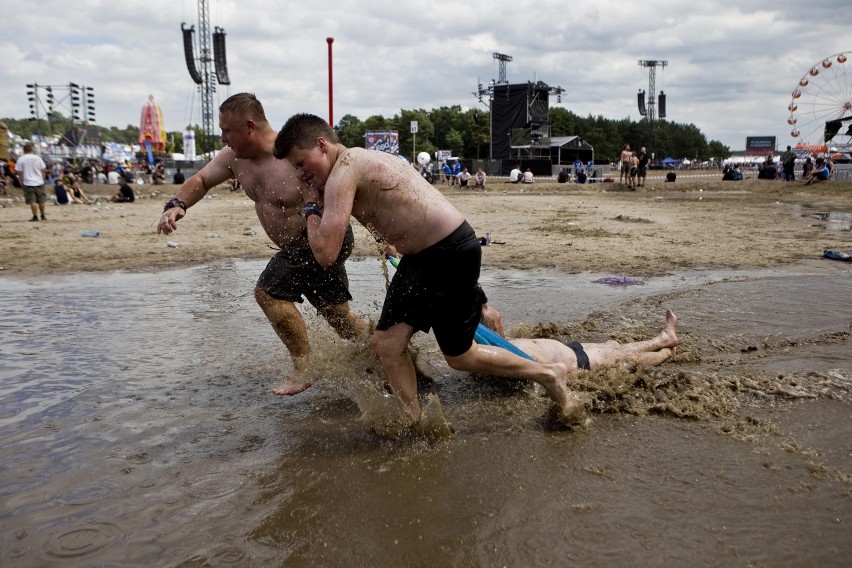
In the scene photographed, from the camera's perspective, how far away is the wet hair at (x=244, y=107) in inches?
160

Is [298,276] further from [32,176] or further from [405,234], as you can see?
[32,176]

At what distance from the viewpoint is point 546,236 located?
39.2ft

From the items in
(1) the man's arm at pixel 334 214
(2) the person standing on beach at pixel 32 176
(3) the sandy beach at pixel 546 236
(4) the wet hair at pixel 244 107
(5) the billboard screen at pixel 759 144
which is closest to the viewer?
(1) the man's arm at pixel 334 214

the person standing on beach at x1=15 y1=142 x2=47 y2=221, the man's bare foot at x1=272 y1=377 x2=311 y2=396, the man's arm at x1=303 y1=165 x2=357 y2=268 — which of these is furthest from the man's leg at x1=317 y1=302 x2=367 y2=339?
the person standing on beach at x1=15 y1=142 x2=47 y2=221

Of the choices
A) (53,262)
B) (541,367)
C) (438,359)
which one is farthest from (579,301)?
(53,262)

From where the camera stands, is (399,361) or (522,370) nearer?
(399,361)

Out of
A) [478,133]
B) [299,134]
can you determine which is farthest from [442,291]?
[478,133]

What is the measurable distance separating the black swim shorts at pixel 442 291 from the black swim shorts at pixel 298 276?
1021 mm

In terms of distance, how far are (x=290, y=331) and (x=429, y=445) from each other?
1409mm

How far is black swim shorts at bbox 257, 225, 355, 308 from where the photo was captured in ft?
13.8

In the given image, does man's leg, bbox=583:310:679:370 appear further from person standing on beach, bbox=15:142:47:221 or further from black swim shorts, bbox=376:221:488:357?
person standing on beach, bbox=15:142:47:221

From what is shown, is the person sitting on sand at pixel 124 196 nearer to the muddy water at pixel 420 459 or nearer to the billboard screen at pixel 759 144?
the muddy water at pixel 420 459

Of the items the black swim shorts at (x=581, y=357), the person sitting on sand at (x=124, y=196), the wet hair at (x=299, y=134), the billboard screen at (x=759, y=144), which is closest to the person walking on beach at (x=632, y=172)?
the person sitting on sand at (x=124, y=196)

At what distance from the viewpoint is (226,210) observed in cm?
1897
